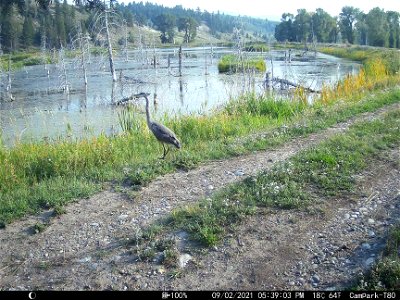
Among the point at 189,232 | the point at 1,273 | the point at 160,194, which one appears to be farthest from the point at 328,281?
the point at 1,273

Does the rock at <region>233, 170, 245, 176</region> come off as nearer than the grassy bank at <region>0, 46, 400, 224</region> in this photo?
No

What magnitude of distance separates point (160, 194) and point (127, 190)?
0.66m

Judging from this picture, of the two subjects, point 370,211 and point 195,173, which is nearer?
point 370,211

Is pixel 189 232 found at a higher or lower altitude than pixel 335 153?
lower

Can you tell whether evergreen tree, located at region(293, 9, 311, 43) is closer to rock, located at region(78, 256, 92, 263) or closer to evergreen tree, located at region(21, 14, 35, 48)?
evergreen tree, located at region(21, 14, 35, 48)

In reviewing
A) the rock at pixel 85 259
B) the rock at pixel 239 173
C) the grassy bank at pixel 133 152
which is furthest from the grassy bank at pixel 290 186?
the grassy bank at pixel 133 152

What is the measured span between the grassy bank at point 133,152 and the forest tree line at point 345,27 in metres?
67.9

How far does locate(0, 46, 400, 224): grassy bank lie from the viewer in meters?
7.64

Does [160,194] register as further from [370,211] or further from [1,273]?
[370,211]

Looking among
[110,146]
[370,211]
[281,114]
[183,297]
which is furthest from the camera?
[281,114]

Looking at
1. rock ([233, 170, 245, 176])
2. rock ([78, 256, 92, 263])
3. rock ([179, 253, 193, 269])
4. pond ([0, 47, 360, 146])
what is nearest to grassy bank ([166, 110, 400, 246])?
rock ([179, 253, 193, 269])

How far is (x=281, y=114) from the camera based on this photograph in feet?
51.6

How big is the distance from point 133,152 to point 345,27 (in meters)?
98.9

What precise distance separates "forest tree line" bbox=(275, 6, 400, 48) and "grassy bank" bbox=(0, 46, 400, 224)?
67.9 meters
